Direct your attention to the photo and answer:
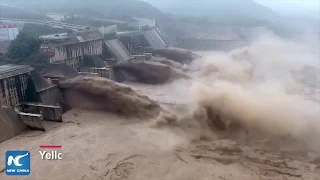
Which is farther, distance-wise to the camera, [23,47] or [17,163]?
[23,47]

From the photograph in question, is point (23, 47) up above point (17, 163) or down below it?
above

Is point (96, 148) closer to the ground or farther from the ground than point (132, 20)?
closer to the ground

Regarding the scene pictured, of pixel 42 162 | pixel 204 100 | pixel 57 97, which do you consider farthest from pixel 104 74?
pixel 42 162

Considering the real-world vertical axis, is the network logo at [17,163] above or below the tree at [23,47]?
below

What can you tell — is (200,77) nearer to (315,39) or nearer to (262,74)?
(262,74)

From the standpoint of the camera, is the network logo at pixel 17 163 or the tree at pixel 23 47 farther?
the tree at pixel 23 47
